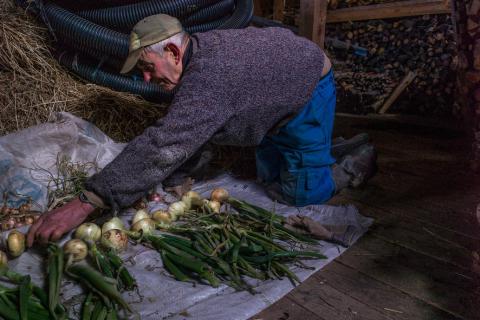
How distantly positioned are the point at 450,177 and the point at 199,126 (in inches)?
79.8

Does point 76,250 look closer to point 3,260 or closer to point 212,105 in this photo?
point 3,260

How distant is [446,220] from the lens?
2207mm

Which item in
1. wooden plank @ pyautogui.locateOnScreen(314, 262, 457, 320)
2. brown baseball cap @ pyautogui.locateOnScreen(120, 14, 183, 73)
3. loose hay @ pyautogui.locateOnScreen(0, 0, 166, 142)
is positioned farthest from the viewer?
loose hay @ pyautogui.locateOnScreen(0, 0, 166, 142)

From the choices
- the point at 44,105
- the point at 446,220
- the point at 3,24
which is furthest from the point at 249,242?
the point at 3,24

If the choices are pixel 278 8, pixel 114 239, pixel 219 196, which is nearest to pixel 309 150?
pixel 219 196

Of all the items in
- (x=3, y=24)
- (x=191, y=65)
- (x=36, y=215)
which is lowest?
(x=36, y=215)

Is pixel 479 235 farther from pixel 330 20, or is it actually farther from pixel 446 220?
pixel 330 20

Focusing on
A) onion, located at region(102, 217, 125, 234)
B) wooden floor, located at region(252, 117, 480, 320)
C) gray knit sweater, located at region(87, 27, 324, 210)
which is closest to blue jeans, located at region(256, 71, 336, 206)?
wooden floor, located at region(252, 117, 480, 320)

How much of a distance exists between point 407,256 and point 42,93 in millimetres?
2527

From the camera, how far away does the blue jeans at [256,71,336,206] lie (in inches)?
92.4

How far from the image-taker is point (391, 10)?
491cm

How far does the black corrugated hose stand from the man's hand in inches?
54.5

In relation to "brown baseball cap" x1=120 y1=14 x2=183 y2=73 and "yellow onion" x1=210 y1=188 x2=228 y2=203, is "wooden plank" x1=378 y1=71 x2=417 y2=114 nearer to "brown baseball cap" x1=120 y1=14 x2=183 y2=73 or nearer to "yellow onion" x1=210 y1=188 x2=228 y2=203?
"yellow onion" x1=210 y1=188 x2=228 y2=203

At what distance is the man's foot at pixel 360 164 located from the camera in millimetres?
2666
